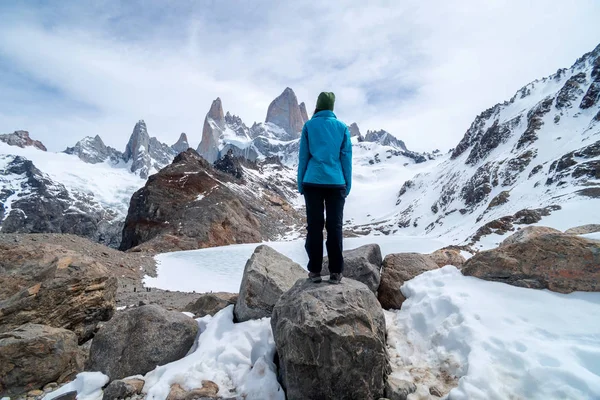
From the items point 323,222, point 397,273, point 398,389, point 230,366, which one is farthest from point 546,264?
point 230,366

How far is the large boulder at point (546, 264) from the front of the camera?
19.7ft

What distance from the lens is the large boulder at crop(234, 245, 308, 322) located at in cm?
686

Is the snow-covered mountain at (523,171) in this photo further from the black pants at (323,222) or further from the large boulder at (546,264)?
the black pants at (323,222)

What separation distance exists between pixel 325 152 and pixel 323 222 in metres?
1.32

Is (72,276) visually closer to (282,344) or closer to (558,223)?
(282,344)

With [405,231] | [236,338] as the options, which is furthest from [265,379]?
[405,231]

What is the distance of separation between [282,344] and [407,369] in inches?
87.0

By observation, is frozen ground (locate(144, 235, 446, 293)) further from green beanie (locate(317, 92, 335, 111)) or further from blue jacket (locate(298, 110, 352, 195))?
green beanie (locate(317, 92, 335, 111))

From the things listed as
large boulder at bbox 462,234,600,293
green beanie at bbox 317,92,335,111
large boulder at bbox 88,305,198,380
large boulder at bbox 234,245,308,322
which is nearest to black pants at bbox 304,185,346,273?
large boulder at bbox 234,245,308,322

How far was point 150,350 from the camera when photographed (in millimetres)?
5934

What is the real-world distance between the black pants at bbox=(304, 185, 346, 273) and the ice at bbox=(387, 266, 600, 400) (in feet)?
6.78

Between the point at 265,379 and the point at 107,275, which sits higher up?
the point at 107,275

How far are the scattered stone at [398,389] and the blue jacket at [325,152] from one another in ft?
11.0

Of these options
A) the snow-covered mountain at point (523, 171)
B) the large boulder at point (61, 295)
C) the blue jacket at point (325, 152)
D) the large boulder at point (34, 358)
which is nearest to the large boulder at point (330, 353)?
the blue jacket at point (325, 152)
